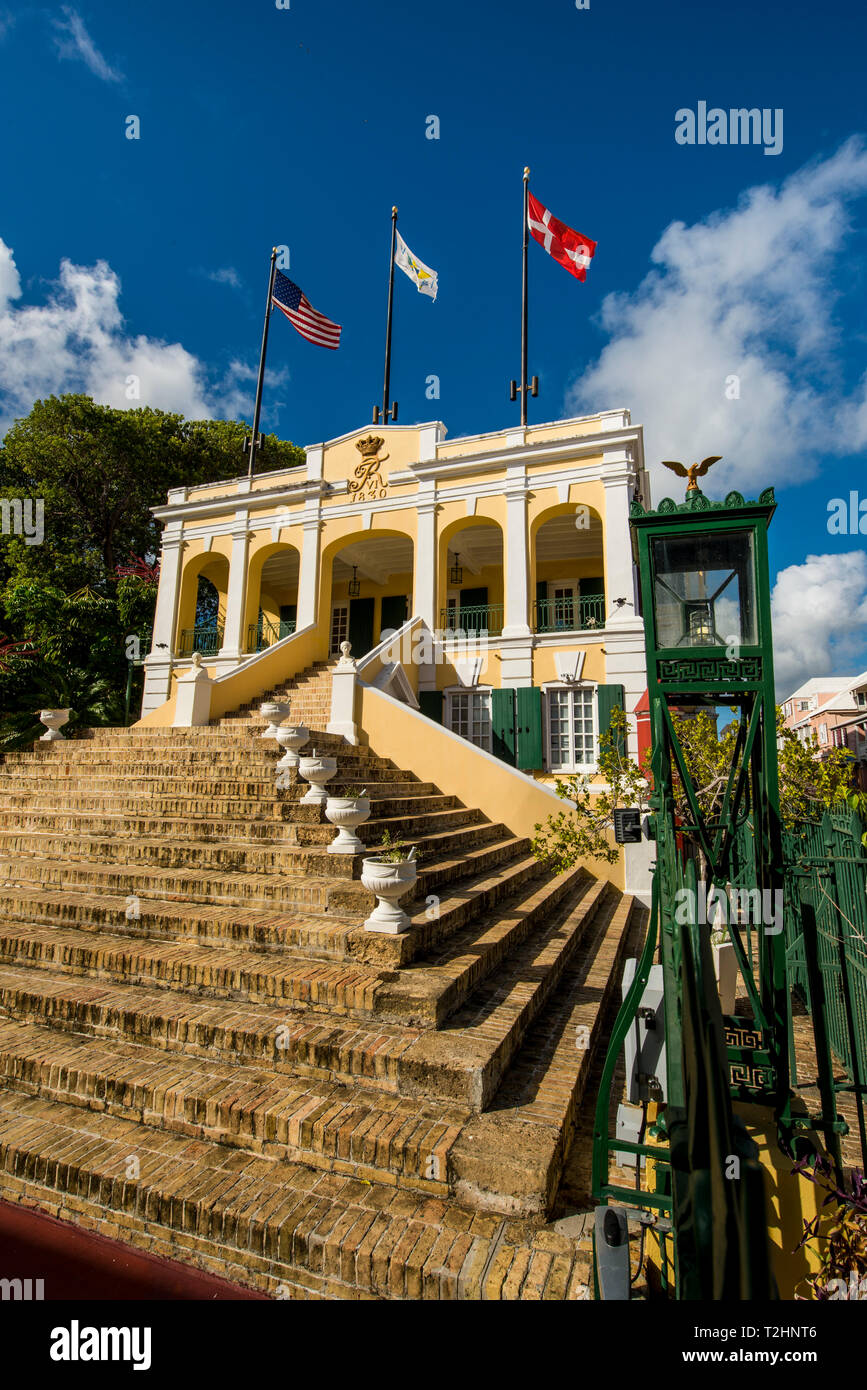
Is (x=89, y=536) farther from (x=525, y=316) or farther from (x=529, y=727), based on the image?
(x=529, y=727)

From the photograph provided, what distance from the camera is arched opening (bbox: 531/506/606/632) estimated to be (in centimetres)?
1556

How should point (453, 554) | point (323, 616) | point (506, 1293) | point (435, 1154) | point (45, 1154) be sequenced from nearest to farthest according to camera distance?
point (506, 1293), point (435, 1154), point (45, 1154), point (323, 616), point (453, 554)

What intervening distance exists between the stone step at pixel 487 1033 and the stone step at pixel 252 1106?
125 mm

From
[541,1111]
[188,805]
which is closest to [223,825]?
[188,805]

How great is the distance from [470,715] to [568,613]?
15.3ft

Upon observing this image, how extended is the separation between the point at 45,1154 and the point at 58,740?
326 inches

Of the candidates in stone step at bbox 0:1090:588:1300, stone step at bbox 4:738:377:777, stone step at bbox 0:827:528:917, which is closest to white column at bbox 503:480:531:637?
stone step at bbox 4:738:377:777

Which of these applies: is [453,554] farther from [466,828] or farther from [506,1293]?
[506,1293]

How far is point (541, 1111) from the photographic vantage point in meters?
3.20

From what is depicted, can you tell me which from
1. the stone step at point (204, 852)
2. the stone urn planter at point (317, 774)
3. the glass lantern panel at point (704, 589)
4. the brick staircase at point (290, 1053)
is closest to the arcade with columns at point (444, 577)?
the stone urn planter at point (317, 774)

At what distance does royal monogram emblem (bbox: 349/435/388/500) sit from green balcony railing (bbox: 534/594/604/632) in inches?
205

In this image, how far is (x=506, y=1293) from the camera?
7.45 ft

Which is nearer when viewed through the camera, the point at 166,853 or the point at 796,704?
the point at 166,853
